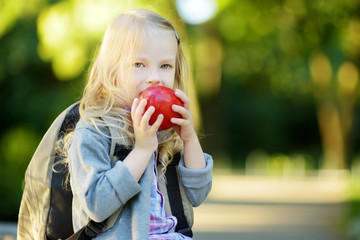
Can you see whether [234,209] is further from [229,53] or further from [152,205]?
[229,53]

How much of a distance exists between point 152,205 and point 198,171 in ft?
0.93

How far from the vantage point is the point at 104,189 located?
7.73 feet

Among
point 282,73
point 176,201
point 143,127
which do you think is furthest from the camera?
point 282,73

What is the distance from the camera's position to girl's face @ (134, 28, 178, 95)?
2.64 metres

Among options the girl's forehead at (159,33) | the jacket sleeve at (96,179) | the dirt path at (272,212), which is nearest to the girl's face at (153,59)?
the girl's forehead at (159,33)

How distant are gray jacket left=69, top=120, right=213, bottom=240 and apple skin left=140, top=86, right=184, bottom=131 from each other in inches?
7.7

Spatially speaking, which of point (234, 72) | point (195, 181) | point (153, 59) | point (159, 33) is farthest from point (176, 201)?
point (234, 72)

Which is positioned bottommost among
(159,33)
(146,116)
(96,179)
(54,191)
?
(54,191)

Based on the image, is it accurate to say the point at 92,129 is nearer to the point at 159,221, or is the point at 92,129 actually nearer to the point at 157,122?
the point at 157,122

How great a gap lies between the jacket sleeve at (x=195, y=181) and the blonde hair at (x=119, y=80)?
4.0 inches

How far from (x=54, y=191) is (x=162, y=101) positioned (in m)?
0.66

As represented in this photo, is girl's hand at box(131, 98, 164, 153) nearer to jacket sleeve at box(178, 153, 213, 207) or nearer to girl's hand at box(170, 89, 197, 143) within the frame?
girl's hand at box(170, 89, 197, 143)

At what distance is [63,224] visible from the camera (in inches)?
104

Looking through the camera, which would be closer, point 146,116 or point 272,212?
point 146,116
